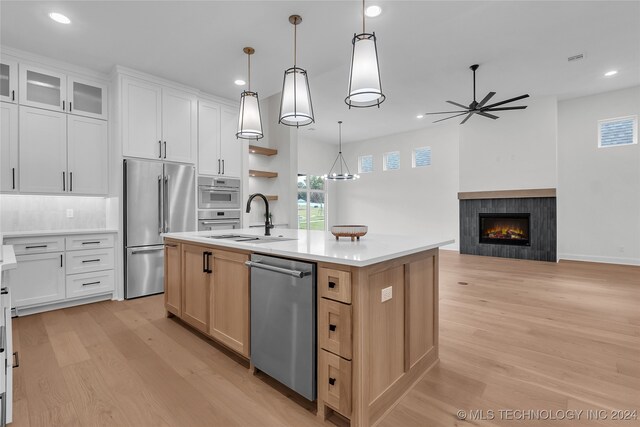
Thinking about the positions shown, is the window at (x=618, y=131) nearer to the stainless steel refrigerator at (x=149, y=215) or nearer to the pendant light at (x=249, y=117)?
the pendant light at (x=249, y=117)

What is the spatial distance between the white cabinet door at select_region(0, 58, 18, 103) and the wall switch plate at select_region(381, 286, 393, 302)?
4410mm

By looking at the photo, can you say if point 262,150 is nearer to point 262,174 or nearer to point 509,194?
point 262,174

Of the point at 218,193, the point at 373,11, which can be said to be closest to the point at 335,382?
the point at 373,11

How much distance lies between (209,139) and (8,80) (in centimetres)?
222

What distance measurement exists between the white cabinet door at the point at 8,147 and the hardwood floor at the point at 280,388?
1.48 metres

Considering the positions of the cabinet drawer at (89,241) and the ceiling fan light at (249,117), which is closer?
the ceiling fan light at (249,117)

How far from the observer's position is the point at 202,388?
75.8 inches

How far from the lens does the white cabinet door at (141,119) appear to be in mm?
3916

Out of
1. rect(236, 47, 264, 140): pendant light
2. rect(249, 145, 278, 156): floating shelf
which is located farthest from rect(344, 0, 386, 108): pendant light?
rect(249, 145, 278, 156): floating shelf

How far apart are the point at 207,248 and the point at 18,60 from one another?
3320 millimetres

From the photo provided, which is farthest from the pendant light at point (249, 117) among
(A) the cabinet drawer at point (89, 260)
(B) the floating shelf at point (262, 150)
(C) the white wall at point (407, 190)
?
(C) the white wall at point (407, 190)

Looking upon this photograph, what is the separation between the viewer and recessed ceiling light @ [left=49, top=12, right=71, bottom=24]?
2.87 meters

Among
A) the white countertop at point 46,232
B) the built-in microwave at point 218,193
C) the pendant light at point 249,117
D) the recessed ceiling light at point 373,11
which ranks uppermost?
the recessed ceiling light at point 373,11

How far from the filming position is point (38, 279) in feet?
11.0
